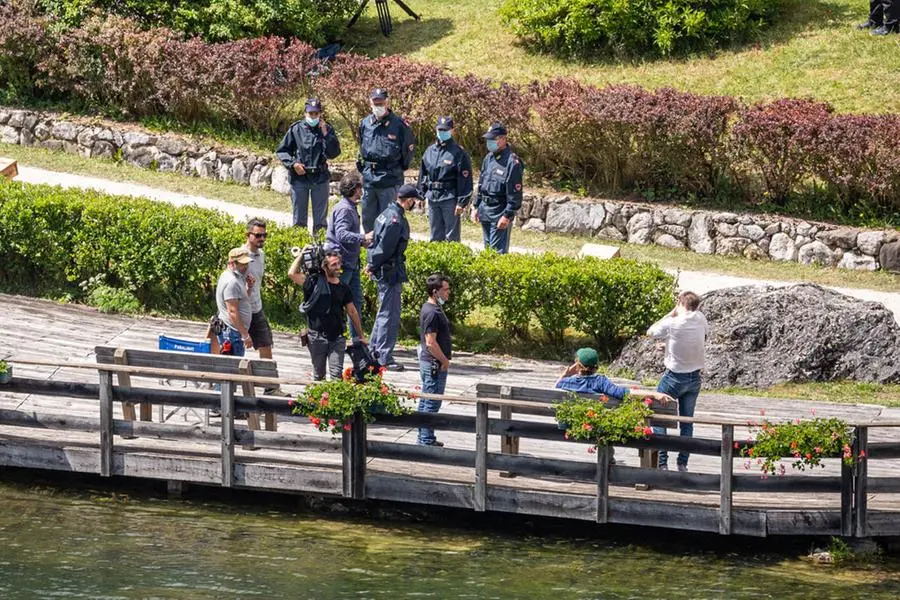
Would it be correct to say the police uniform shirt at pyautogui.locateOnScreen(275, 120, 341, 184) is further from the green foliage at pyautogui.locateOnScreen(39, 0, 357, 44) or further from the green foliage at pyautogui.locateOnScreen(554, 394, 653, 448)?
the green foliage at pyautogui.locateOnScreen(554, 394, 653, 448)

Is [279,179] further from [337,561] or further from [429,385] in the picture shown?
[337,561]

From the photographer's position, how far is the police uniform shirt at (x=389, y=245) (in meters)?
16.3

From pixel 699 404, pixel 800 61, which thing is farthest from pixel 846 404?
pixel 800 61

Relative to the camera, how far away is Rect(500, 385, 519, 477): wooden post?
13.8 m

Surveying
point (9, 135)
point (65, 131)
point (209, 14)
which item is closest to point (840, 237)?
point (209, 14)

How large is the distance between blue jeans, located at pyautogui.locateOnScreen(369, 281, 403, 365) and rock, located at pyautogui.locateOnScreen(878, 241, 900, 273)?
7.23 m

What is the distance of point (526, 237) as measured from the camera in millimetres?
21938

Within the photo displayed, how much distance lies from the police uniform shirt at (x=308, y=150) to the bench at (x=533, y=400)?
248 inches

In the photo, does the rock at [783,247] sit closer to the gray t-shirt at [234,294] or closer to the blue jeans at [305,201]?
the blue jeans at [305,201]

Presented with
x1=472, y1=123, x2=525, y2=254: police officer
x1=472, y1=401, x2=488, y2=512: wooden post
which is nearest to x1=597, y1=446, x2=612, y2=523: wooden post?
x1=472, y1=401, x2=488, y2=512: wooden post

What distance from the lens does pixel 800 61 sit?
82.5ft

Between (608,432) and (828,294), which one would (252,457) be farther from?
(828,294)

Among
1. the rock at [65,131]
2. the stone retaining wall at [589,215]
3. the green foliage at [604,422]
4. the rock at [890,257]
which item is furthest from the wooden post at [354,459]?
the rock at [65,131]

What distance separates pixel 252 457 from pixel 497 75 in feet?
43.4
